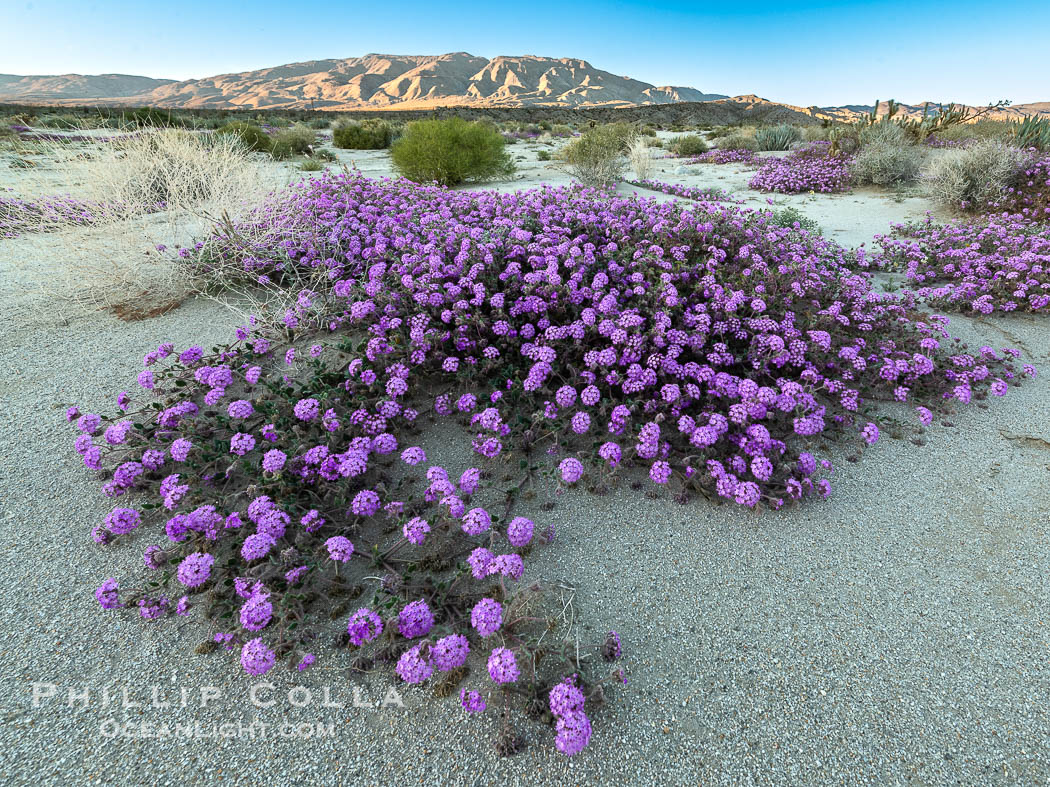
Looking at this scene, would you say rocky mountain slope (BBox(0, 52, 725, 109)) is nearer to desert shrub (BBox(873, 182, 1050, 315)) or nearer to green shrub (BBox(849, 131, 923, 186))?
green shrub (BBox(849, 131, 923, 186))

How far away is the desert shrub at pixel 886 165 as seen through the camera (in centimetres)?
1155

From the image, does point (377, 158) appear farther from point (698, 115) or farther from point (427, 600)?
point (698, 115)

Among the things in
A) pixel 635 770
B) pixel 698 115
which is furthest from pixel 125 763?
pixel 698 115

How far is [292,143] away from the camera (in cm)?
1806

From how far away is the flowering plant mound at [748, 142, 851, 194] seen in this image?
11.8m

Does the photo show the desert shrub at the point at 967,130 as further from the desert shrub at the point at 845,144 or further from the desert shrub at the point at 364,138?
the desert shrub at the point at 364,138

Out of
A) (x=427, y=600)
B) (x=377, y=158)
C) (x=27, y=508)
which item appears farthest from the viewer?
(x=377, y=158)

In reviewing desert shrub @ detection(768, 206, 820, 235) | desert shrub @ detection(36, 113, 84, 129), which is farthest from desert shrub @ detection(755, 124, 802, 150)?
desert shrub @ detection(36, 113, 84, 129)

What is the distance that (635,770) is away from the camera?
1.84 m

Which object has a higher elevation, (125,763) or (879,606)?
(879,606)

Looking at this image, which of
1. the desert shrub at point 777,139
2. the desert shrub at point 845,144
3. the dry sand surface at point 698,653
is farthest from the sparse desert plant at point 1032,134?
the dry sand surface at point 698,653

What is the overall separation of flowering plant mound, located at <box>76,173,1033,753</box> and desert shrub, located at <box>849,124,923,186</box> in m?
Result: 9.07

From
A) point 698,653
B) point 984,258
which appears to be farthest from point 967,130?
point 698,653

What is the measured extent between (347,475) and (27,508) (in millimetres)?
2027
